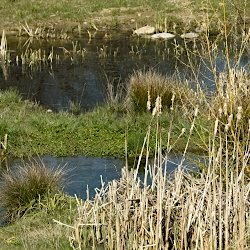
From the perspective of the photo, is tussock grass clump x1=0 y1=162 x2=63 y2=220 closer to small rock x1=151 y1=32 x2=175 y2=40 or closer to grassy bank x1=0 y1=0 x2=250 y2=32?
small rock x1=151 y1=32 x2=175 y2=40

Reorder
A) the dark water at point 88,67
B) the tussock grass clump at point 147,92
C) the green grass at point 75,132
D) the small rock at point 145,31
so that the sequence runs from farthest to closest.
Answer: the small rock at point 145,31 < the dark water at point 88,67 < the tussock grass clump at point 147,92 < the green grass at point 75,132

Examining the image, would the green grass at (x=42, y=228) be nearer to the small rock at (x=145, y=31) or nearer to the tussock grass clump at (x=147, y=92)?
the tussock grass clump at (x=147, y=92)

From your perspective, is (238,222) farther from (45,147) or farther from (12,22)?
(12,22)

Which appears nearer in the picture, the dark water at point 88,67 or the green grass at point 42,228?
the green grass at point 42,228

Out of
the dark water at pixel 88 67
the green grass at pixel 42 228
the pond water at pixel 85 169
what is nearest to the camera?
the green grass at pixel 42 228

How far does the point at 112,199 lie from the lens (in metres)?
6.27

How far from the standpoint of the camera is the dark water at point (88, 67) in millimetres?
16281

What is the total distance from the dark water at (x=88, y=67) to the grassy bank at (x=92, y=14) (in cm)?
120

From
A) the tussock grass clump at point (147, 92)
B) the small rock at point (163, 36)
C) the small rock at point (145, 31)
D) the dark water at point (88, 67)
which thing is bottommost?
the dark water at point (88, 67)

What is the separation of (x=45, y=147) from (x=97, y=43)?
11294 millimetres

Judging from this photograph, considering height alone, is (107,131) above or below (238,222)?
below

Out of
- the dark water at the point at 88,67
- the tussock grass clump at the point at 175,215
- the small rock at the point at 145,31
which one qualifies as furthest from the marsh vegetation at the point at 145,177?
the small rock at the point at 145,31

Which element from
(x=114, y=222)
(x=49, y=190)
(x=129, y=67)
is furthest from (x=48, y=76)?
(x=114, y=222)

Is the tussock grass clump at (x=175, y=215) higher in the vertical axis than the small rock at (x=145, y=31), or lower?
higher
